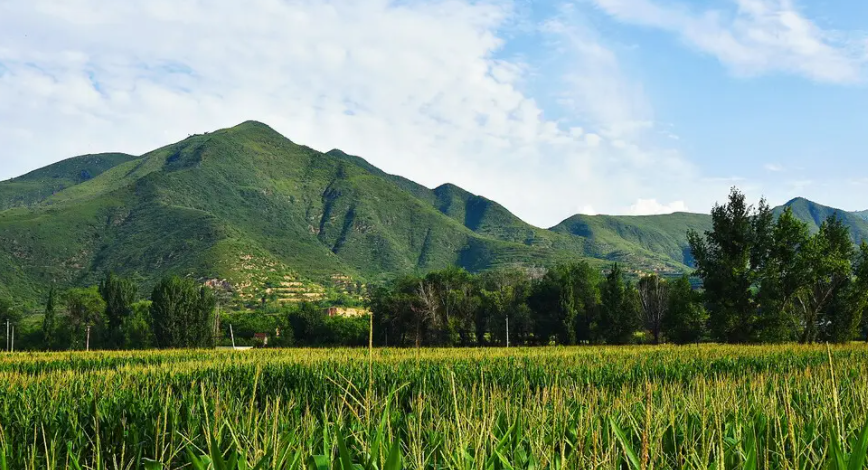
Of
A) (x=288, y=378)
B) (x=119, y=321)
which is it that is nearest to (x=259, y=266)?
(x=119, y=321)

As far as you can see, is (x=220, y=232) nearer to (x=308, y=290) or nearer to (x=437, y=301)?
(x=308, y=290)

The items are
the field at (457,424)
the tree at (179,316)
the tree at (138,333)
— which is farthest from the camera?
the tree at (138,333)

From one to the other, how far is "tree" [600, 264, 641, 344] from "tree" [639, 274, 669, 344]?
17.4 feet

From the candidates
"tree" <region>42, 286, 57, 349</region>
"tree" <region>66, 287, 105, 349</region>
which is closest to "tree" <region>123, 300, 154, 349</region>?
"tree" <region>66, 287, 105, 349</region>

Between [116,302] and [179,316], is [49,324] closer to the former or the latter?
[116,302]

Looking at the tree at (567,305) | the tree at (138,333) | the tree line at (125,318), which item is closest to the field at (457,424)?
the tree at (567,305)

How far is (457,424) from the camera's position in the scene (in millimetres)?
2457

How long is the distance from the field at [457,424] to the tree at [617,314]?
45.7m

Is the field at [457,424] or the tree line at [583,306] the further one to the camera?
the tree line at [583,306]

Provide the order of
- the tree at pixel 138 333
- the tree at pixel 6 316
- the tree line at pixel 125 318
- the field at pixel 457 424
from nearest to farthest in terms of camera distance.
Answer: the field at pixel 457 424, the tree line at pixel 125 318, the tree at pixel 138 333, the tree at pixel 6 316

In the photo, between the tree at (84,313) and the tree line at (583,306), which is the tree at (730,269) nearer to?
the tree line at (583,306)

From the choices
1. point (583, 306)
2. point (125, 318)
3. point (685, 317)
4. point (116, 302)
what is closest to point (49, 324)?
point (116, 302)

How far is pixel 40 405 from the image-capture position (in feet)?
32.8

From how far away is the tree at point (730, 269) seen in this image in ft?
138
